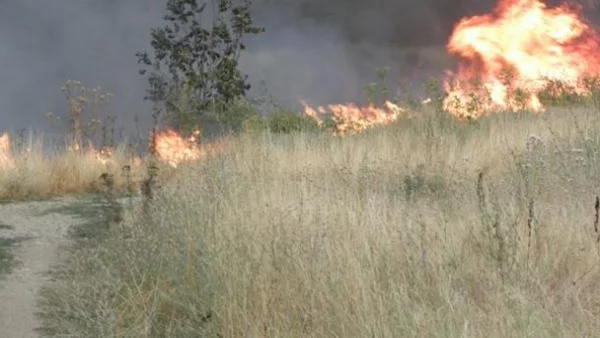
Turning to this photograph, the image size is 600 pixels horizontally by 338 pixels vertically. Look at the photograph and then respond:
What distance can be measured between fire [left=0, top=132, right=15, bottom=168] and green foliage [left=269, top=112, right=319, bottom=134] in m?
7.25

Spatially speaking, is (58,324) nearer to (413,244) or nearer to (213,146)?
(413,244)

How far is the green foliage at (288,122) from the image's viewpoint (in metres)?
21.3

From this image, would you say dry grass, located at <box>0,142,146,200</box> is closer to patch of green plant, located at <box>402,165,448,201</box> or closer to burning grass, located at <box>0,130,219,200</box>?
burning grass, located at <box>0,130,219,200</box>

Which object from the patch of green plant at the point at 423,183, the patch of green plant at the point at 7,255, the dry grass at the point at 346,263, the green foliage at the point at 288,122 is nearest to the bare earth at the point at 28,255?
the patch of green plant at the point at 7,255

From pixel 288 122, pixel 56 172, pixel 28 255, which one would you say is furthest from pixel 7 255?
pixel 288 122

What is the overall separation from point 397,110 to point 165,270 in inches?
409

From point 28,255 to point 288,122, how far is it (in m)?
15.0

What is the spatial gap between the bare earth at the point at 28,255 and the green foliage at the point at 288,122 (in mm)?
9003

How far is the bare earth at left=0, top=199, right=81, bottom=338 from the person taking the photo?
6137 millimetres

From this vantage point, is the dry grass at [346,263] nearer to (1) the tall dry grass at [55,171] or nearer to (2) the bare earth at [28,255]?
(2) the bare earth at [28,255]

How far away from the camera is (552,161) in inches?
350

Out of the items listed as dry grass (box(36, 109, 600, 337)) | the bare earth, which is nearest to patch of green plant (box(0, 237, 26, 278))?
the bare earth

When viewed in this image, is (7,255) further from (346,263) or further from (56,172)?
(56,172)

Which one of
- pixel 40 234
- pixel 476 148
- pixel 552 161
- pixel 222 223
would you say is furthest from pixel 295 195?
pixel 476 148
